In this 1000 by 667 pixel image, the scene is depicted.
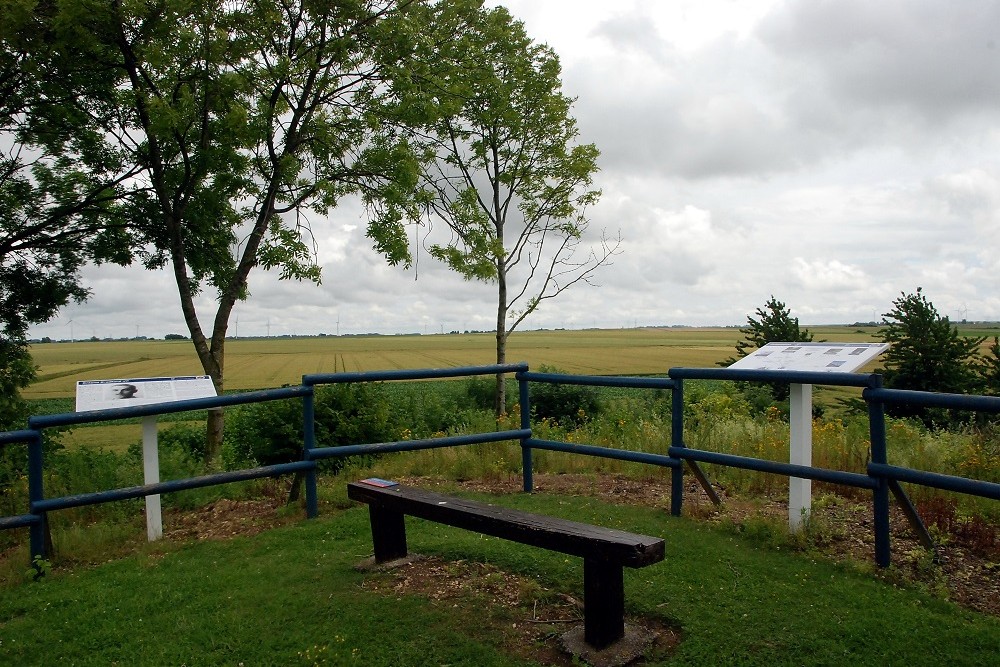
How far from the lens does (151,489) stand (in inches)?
229

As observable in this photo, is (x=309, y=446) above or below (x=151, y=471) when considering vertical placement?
above

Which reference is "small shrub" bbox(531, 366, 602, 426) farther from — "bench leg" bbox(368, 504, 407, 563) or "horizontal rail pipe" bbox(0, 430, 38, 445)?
"horizontal rail pipe" bbox(0, 430, 38, 445)

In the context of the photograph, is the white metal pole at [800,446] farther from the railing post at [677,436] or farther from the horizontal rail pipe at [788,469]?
the railing post at [677,436]

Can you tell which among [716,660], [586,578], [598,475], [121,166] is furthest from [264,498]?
[121,166]

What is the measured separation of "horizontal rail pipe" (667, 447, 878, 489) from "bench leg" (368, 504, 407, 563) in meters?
2.39

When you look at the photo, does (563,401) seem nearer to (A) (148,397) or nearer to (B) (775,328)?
(B) (775,328)

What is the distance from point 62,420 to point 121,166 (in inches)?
356

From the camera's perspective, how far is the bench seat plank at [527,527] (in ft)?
11.9

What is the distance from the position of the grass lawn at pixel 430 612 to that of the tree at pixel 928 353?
8.98 metres

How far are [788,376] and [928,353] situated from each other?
9.10 meters

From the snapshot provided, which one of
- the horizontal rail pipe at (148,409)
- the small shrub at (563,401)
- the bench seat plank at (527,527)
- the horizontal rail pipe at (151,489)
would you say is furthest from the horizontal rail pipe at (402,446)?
the small shrub at (563,401)

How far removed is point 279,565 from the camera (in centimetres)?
532

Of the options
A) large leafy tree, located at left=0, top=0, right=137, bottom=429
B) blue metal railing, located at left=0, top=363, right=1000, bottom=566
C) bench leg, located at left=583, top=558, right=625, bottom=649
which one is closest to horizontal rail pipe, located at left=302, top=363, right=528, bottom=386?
blue metal railing, located at left=0, top=363, right=1000, bottom=566

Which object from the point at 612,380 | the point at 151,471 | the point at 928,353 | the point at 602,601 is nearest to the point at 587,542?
the point at 602,601
